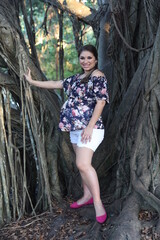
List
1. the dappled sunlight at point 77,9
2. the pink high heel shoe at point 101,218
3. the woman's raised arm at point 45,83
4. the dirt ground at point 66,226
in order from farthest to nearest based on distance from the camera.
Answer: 1. the dappled sunlight at point 77,9
2. the woman's raised arm at point 45,83
3. the pink high heel shoe at point 101,218
4. the dirt ground at point 66,226

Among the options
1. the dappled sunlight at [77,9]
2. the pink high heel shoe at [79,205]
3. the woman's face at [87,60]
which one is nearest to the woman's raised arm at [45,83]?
the woman's face at [87,60]

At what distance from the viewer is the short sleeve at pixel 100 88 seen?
2623mm

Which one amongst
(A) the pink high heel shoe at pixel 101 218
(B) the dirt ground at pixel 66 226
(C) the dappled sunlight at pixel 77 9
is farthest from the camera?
(C) the dappled sunlight at pixel 77 9

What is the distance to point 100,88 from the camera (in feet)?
8.64

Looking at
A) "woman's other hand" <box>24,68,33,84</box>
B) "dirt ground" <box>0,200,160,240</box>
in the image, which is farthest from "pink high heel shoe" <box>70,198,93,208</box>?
"woman's other hand" <box>24,68,33,84</box>

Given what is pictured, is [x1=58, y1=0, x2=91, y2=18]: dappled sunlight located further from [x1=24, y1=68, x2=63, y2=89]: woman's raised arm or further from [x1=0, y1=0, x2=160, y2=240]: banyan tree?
[x1=24, y1=68, x2=63, y2=89]: woman's raised arm

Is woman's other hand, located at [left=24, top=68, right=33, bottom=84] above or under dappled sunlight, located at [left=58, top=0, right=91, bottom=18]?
under

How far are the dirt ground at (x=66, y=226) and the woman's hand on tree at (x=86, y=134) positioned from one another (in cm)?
61

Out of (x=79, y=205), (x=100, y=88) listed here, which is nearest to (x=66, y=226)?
(x=79, y=205)

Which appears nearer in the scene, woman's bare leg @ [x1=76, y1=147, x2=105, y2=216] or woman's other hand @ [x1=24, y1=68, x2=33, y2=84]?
woman's bare leg @ [x1=76, y1=147, x2=105, y2=216]

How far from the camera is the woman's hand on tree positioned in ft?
8.63

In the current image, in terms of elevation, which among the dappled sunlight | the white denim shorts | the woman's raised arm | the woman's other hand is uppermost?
the dappled sunlight

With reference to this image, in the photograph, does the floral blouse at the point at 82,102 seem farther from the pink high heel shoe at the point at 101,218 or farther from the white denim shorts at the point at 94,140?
the pink high heel shoe at the point at 101,218

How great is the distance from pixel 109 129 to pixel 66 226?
94 centimetres
